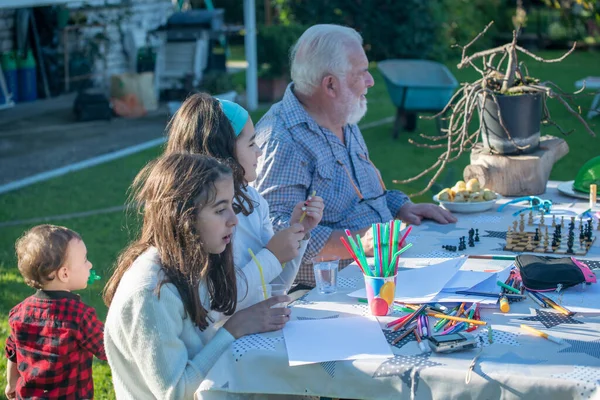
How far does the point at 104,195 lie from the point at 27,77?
663 cm

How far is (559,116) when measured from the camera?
38.1 feet

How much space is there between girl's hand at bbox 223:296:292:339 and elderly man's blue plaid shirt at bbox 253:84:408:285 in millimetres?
1124

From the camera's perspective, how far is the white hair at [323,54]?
370 centimetres

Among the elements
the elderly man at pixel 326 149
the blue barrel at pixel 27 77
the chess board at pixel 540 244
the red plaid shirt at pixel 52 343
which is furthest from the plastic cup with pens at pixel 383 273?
the blue barrel at pixel 27 77

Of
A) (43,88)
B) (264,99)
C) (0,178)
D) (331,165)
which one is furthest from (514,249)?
→ (43,88)

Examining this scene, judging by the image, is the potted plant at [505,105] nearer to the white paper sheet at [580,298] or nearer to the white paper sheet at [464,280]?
the white paper sheet at [464,280]

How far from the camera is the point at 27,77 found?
44.4 ft

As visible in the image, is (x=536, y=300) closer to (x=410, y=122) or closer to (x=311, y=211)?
(x=311, y=211)

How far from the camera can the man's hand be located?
3527mm

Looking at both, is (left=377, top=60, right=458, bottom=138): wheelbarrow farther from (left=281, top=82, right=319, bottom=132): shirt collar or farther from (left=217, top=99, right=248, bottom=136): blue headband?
(left=217, top=99, right=248, bottom=136): blue headband

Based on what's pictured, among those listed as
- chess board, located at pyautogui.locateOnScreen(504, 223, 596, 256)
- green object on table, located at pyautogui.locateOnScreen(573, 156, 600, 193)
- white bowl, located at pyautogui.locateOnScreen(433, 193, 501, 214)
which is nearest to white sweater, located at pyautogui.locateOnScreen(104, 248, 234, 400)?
chess board, located at pyautogui.locateOnScreen(504, 223, 596, 256)

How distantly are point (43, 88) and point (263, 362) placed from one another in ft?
42.7

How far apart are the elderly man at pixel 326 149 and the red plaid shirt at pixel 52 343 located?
1.02 m

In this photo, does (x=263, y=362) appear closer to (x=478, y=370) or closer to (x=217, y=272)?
(x=217, y=272)
